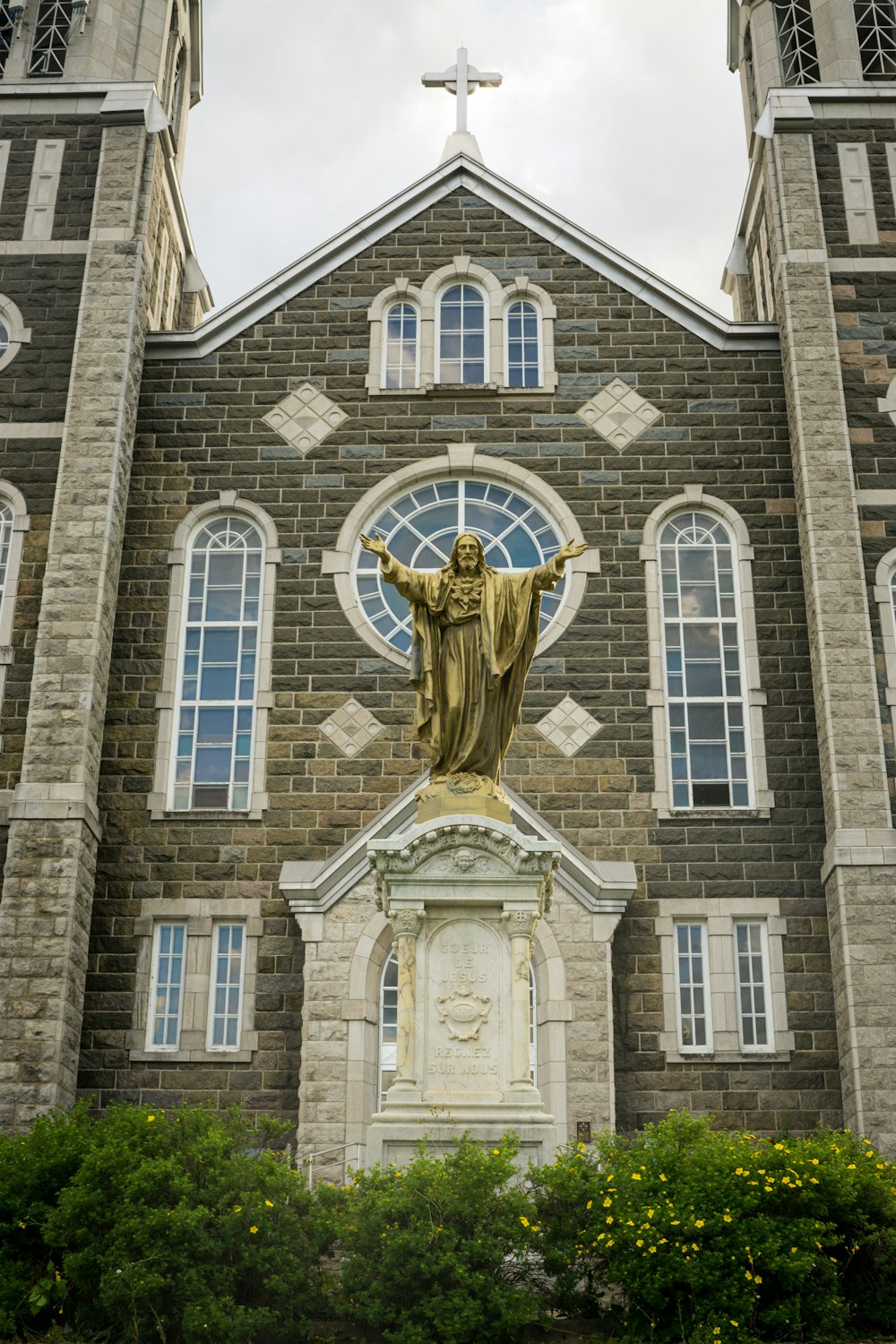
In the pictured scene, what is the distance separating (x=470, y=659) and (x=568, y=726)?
680 cm

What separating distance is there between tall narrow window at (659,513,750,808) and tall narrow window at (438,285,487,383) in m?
3.36

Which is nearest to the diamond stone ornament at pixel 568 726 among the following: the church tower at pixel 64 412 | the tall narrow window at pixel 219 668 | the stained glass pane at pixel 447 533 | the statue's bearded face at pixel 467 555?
the stained glass pane at pixel 447 533

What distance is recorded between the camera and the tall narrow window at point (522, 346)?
21.3 m

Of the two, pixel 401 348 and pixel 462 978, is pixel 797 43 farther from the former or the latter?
pixel 462 978

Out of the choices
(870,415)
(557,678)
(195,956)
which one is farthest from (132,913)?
(870,415)

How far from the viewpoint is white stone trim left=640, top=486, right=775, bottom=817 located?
752 inches

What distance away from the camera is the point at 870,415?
2031cm

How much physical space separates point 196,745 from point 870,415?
920 centimetres

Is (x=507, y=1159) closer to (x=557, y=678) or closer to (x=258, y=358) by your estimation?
(x=557, y=678)

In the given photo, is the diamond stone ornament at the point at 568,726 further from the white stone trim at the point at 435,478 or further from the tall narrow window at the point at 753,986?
the tall narrow window at the point at 753,986

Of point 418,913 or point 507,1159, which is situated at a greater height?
point 418,913

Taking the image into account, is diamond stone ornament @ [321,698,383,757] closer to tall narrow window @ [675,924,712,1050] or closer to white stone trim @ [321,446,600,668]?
white stone trim @ [321,446,600,668]

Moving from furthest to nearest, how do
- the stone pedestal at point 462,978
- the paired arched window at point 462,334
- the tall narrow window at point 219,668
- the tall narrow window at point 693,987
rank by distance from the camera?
the paired arched window at point 462,334 < the tall narrow window at point 219,668 < the tall narrow window at point 693,987 < the stone pedestal at point 462,978

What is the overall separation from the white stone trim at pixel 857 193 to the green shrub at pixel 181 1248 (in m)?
14.9
